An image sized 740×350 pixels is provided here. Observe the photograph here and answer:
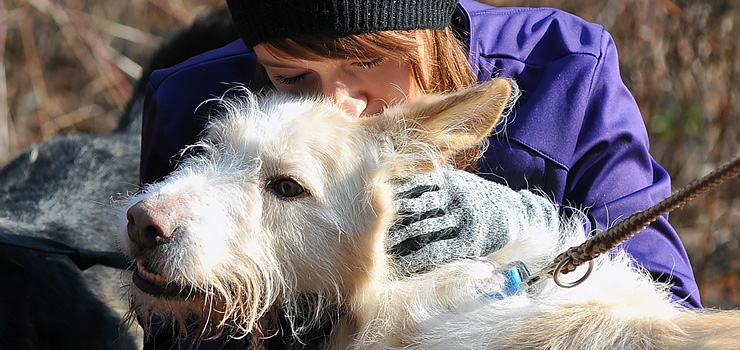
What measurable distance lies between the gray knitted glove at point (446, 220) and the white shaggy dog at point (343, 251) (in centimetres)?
3

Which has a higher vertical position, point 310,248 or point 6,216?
point 310,248

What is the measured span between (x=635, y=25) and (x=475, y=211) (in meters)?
3.11

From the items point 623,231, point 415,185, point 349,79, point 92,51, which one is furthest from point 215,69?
point 92,51

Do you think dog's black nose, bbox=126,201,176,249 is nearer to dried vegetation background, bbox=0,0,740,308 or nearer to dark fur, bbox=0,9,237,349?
dark fur, bbox=0,9,237,349

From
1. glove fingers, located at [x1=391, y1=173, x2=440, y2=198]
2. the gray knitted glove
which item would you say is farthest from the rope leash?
glove fingers, located at [x1=391, y1=173, x2=440, y2=198]

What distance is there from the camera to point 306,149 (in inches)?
71.9

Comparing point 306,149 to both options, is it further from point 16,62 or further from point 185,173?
point 16,62

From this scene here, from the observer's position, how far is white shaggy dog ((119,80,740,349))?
1687mm

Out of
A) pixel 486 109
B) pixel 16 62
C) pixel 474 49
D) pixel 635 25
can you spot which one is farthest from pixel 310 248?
pixel 16 62

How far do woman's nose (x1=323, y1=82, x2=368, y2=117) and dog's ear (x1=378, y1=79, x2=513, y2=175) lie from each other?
0.44 ft

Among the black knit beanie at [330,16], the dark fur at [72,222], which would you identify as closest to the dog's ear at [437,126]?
the black knit beanie at [330,16]

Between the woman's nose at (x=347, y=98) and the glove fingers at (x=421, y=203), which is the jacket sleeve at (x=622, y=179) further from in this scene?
the woman's nose at (x=347, y=98)

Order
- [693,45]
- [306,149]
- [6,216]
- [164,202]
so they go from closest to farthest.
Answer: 1. [164,202]
2. [306,149]
3. [6,216]
4. [693,45]

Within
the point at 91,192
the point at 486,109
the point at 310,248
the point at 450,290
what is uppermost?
the point at 486,109
